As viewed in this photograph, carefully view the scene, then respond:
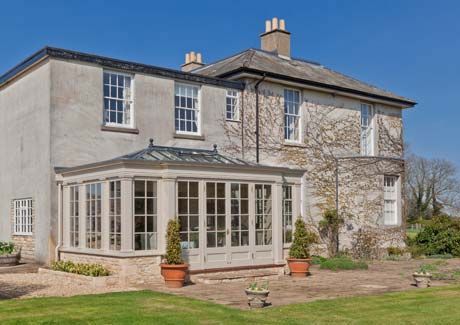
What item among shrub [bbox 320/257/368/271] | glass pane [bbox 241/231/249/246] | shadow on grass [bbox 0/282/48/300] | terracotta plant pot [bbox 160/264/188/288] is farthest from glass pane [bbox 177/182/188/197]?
shrub [bbox 320/257/368/271]

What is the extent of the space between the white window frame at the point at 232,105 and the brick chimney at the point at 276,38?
195 inches

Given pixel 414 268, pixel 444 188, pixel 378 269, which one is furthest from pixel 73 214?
pixel 444 188

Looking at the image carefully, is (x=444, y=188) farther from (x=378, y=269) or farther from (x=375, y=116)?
(x=378, y=269)

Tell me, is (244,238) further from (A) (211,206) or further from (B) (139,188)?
(B) (139,188)

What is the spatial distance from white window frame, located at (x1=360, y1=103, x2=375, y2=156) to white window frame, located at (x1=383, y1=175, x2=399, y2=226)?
1458mm

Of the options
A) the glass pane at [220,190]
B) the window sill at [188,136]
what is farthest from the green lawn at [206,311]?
the window sill at [188,136]

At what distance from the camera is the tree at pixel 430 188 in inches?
2109

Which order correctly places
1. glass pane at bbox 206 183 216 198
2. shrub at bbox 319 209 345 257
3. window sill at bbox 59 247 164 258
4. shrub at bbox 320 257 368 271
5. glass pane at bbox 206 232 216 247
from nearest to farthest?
window sill at bbox 59 247 164 258 → glass pane at bbox 206 232 216 247 → glass pane at bbox 206 183 216 198 → shrub at bbox 320 257 368 271 → shrub at bbox 319 209 345 257

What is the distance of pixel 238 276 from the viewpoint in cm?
1581

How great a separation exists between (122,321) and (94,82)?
10.2 meters

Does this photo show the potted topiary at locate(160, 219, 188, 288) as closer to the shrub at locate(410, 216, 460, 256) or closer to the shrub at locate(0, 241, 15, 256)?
the shrub at locate(0, 241, 15, 256)

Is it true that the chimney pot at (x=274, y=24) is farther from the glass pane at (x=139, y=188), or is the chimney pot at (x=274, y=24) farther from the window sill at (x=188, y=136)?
the glass pane at (x=139, y=188)

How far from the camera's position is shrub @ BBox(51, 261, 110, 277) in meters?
14.7

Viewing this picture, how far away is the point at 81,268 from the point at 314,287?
19.9 feet
